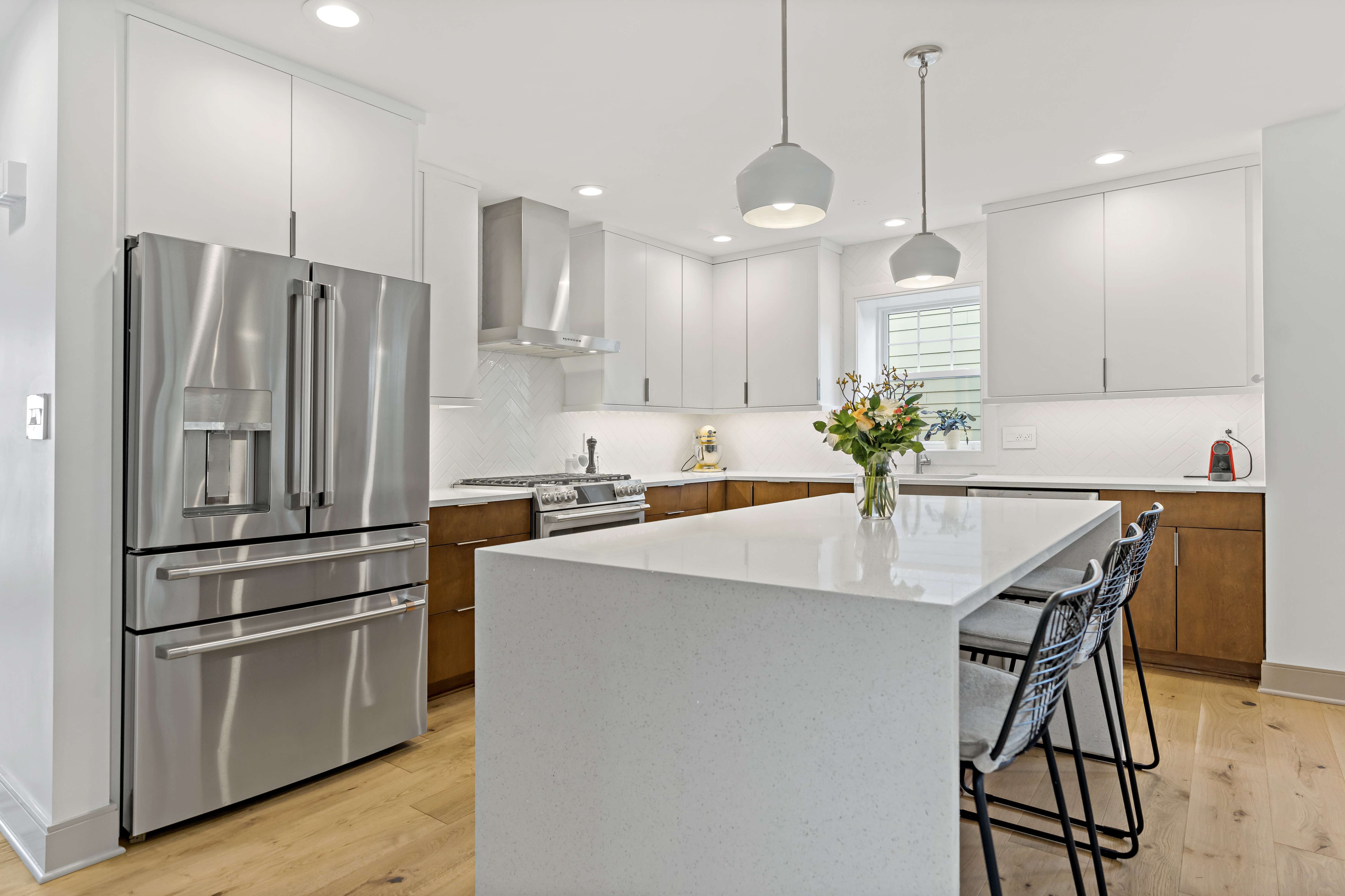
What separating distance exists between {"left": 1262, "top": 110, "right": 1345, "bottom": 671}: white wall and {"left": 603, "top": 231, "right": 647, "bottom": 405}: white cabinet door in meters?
3.13

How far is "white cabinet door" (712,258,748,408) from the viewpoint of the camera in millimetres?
5277

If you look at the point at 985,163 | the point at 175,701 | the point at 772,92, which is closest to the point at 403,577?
the point at 175,701

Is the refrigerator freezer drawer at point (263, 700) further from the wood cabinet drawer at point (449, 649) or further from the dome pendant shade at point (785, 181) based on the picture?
the dome pendant shade at point (785, 181)

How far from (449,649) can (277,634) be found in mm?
1006

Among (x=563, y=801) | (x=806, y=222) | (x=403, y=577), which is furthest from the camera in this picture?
(x=403, y=577)

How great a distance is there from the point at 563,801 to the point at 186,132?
221 cm

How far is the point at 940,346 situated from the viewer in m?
5.02

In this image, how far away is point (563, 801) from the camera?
1570 mm

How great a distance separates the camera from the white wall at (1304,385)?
3154mm

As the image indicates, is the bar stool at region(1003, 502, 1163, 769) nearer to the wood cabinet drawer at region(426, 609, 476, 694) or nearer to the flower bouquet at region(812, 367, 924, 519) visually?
the flower bouquet at region(812, 367, 924, 519)

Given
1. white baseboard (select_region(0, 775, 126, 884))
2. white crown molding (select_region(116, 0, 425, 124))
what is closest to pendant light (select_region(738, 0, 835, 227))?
white crown molding (select_region(116, 0, 425, 124))

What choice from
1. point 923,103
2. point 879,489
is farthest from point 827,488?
point 923,103

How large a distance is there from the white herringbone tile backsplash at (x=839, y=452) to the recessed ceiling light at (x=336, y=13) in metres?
1.96

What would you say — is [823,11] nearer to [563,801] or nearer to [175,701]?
[563,801]
